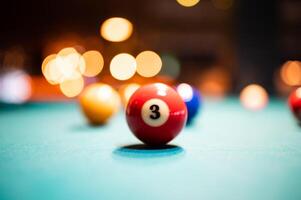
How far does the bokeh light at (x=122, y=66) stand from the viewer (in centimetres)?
2570

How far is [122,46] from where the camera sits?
2520 cm

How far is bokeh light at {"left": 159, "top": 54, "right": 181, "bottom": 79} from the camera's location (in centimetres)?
3322

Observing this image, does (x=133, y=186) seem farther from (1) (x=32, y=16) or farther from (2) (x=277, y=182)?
(1) (x=32, y=16)

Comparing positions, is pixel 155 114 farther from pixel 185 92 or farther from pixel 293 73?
pixel 293 73

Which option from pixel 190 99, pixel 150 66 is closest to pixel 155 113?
pixel 190 99

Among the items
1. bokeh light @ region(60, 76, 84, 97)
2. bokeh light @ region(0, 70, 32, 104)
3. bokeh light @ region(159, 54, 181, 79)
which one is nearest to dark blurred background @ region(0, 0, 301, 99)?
bokeh light @ region(159, 54, 181, 79)

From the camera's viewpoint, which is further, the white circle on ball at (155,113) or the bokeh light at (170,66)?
the bokeh light at (170,66)

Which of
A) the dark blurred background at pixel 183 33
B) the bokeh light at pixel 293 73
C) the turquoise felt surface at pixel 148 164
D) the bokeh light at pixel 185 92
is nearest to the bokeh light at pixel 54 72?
the dark blurred background at pixel 183 33

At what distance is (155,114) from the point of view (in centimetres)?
376

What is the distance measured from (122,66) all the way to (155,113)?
2415cm

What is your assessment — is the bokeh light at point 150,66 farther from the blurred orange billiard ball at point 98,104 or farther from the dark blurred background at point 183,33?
the blurred orange billiard ball at point 98,104

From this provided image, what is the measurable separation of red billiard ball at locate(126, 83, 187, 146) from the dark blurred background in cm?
880

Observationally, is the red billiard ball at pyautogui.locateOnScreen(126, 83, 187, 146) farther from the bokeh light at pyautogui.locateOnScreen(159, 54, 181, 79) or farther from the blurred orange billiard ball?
the bokeh light at pyautogui.locateOnScreen(159, 54, 181, 79)

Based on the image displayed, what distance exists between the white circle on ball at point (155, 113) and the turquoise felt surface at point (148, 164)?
23 cm
